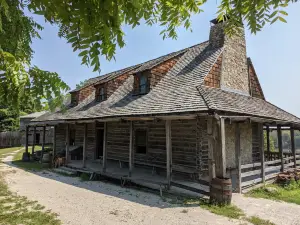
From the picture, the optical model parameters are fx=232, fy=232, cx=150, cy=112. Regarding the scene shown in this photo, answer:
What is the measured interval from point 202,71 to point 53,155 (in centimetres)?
1189

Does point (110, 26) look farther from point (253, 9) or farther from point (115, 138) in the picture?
point (115, 138)

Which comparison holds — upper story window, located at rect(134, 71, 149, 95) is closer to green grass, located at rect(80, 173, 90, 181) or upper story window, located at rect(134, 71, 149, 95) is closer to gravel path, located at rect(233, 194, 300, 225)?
green grass, located at rect(80, 173, 90, 181)

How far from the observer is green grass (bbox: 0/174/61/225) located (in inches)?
255

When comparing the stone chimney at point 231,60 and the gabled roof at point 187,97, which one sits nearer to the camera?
the gabled roof at point 187,97

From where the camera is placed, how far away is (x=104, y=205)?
8109 millimetres

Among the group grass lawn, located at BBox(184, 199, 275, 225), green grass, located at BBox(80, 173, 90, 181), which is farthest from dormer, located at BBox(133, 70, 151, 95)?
grass lawn, located at BBox(184, 199, 275, 225)

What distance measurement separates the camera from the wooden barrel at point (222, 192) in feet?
26.1

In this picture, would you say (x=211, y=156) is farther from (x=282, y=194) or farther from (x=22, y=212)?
(x=22, y=212)

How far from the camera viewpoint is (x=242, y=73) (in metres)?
15.7

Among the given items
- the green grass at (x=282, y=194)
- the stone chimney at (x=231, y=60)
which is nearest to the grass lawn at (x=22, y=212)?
the green grass at (x=282, y=194)

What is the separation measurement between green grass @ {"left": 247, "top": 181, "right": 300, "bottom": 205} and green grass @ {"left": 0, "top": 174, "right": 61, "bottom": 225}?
7584 millimetres

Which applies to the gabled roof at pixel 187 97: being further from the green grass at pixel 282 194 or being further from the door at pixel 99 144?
the green grass at pixel 282 194

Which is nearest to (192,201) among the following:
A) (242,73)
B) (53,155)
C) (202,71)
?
(202,71)

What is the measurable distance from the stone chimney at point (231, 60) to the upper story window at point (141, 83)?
4594mm
